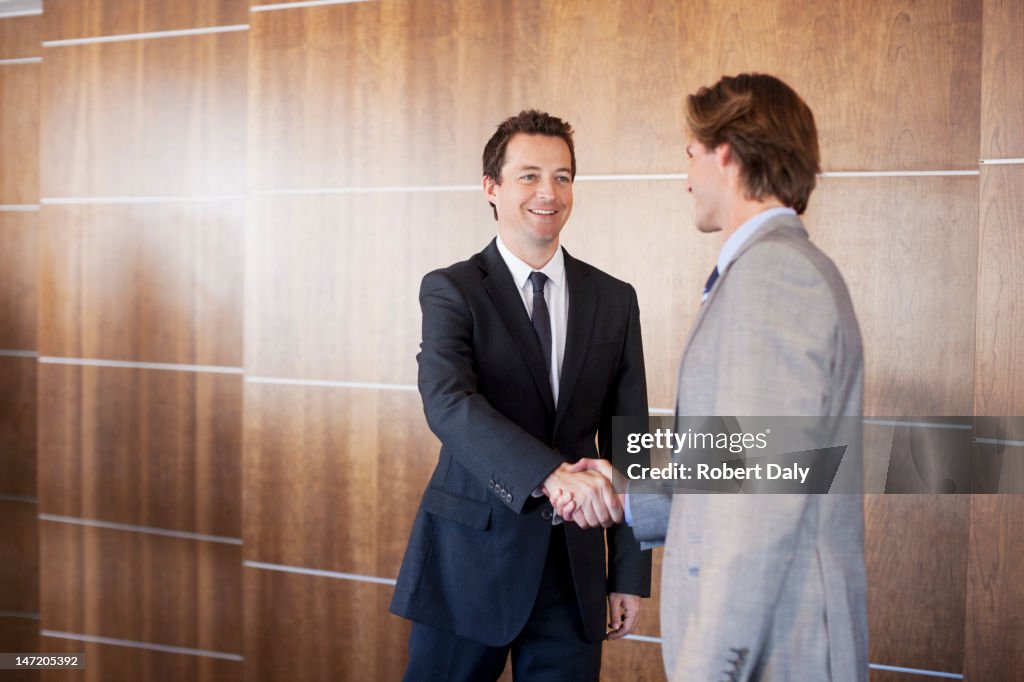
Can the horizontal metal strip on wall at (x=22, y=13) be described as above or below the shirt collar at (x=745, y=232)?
above

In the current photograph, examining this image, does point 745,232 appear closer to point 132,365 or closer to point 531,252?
point 531,252

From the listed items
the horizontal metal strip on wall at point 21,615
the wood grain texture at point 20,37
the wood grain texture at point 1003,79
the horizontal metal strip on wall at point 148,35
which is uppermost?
the wood grain texture at point 20,37

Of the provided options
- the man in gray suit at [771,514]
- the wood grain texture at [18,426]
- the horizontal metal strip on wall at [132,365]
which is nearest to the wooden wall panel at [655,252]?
the horizontal metal strip on wall at [132,365]

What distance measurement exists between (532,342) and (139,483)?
105 inches

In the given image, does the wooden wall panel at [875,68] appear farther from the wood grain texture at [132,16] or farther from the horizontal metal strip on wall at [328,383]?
the wood grain texture at [132,16]

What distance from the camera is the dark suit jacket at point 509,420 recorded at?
2.09m

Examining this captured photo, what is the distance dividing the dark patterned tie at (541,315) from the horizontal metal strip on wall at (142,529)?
2303mm

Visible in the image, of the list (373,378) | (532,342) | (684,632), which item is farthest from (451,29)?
(684,632)

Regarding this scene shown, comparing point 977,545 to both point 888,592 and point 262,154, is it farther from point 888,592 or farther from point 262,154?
point 262,154

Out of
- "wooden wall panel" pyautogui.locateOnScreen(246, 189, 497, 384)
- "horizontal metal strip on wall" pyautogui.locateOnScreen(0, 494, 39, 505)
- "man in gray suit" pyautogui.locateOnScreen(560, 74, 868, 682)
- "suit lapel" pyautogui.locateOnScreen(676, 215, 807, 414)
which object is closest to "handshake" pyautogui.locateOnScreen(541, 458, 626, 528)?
"man in gray suit" pyautogui.locateOnScreen(560, 74, 868, 682)

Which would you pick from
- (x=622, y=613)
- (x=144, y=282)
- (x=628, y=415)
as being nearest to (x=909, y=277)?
(x=628, y=415)

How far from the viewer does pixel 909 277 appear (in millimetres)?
3018

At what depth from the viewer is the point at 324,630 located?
12.5ft

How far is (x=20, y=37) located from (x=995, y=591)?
15.9ft
